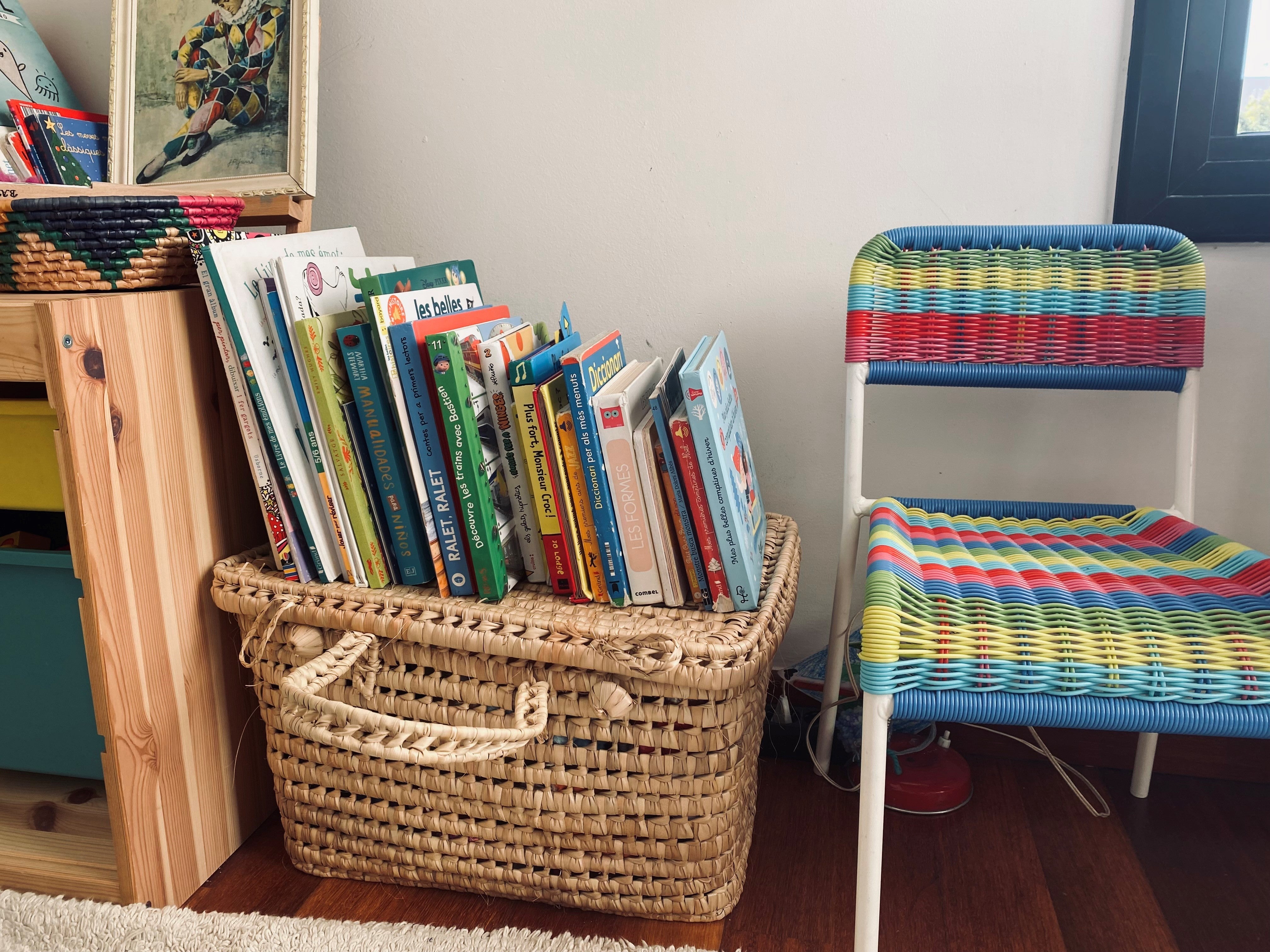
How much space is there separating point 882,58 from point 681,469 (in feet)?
2.04

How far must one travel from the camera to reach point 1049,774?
1.13 metres

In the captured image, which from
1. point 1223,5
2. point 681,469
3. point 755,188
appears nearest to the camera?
point 681,469

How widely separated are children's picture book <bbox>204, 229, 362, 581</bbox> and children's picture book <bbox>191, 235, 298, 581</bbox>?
1cm

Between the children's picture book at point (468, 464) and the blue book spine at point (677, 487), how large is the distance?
0.58ft

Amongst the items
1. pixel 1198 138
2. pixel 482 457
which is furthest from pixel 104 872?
pixel 1198 138

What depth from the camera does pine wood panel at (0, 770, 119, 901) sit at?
876 mm

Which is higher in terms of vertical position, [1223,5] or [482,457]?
[1223,5]

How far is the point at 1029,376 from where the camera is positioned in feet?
3.21

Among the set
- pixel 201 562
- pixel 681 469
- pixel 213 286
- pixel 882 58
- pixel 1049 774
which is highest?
pixel 882 58

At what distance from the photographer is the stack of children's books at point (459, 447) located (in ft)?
2.64

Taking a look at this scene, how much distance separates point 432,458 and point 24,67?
36.3 inches

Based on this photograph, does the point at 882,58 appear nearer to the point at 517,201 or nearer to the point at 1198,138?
the point at 1198,138

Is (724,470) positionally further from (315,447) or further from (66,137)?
(66,137)

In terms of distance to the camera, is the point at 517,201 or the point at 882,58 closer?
the point at 882,58
